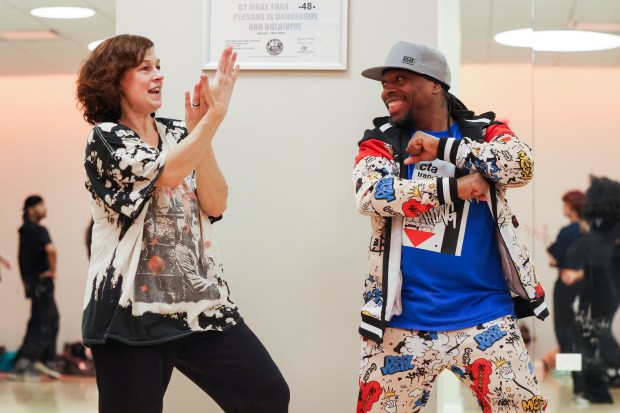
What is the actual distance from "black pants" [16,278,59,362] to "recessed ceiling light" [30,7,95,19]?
2704mm

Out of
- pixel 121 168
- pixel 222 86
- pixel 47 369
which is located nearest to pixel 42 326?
pixel 47 369

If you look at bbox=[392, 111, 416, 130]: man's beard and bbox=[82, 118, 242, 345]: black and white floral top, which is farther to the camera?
bbox=[392, 111, 416, 130]: man's beard

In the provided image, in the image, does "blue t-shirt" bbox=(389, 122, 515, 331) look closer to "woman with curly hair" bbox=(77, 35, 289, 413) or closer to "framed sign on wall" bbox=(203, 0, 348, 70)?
"woman with curly hair" bbox=(77, 35, 289, 413)

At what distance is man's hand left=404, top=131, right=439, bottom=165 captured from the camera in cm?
246

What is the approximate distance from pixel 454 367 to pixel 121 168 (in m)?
1.18

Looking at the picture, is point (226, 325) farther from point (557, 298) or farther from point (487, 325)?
point (557, 298)

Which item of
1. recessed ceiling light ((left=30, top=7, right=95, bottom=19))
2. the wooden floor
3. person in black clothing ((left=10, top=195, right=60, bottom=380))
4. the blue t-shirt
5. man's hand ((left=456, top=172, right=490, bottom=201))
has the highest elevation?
recessed ceiling light ((left=30, top=7, right=95, bottom=19))

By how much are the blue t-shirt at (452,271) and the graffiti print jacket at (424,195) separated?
3cm

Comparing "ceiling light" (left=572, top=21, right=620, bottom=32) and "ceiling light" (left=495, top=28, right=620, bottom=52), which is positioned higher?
"ceiling light" (left=572, top=21, right=620, bottom=32)

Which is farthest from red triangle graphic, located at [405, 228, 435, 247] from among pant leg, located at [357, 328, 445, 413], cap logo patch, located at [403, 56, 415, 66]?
cap logo patch, located at [403, 56, 415, 66]

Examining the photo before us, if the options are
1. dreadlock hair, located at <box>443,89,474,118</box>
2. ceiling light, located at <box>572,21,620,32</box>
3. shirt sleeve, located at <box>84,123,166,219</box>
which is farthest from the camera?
ceiling light, located at <box>572,21,620,32</box>

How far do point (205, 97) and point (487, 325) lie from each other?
1.10 m

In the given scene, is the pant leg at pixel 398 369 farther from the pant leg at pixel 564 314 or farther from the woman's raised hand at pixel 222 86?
the pant leg at pixel 564 314

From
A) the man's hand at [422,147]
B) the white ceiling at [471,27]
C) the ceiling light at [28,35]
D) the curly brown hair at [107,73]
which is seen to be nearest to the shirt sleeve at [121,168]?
the curly brown hair at [107,73]
